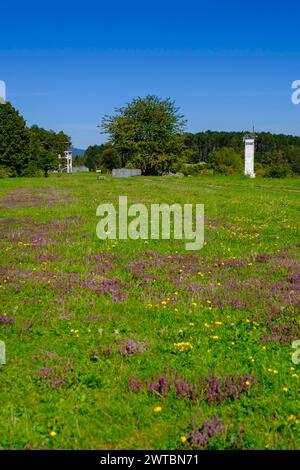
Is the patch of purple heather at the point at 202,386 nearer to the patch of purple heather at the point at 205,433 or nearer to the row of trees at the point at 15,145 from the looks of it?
the patch of purple heather at the point at 205,433

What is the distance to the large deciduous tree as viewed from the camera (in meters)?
95.2

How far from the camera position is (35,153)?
107625mm

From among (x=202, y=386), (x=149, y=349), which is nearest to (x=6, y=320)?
(x=149, y=349)

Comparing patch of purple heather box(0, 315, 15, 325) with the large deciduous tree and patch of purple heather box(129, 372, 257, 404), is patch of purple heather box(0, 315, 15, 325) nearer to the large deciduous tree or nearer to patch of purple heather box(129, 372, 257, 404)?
patch of purple heather box(129, 372, 257, 404)

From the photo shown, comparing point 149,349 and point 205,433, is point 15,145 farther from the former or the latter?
point 205,433

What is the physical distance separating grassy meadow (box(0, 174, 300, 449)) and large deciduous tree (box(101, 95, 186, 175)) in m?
82.1

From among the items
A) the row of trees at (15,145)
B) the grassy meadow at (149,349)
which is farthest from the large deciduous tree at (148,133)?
the grassy meadow at (149,349)

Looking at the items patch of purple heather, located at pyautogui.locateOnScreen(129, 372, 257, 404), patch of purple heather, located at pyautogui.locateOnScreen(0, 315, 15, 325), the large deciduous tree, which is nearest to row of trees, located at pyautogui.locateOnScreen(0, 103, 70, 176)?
the large deciduous tree

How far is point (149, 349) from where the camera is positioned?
302 inches

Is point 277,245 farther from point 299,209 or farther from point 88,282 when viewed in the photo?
point 299,209

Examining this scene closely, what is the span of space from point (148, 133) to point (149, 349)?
92006 millimetres

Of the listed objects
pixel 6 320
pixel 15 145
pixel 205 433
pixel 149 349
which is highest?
pixel 15 145

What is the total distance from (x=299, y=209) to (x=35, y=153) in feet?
296
